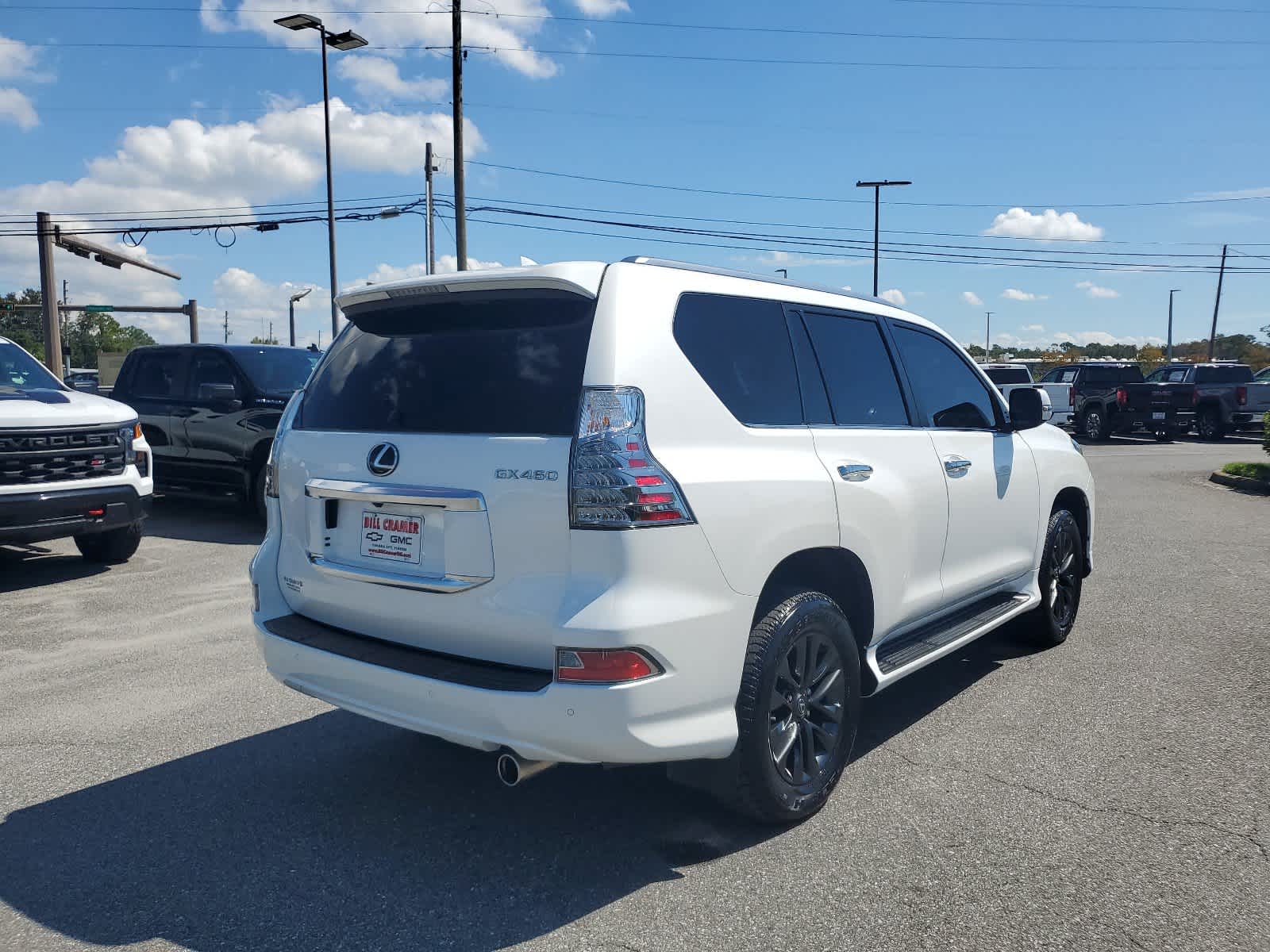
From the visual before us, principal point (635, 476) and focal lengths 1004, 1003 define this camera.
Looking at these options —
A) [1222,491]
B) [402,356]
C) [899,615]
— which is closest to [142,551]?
[402,356]

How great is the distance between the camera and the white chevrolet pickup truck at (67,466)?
7.28m

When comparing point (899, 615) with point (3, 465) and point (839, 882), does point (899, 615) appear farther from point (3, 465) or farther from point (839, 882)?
point (3, 465)

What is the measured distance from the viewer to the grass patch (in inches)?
594

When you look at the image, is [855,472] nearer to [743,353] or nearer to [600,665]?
[743,353]

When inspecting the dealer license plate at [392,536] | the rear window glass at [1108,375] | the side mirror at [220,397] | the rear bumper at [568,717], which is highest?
the rear window glass at [1108,375]

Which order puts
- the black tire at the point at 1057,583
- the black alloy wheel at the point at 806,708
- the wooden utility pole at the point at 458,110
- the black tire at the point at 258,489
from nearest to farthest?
the black alloy wheel at the point at 806,708 → the black tire at the point at 1057,583 → the black tire at the point at 258,489 → the wooden utility pole at the point at 458,110

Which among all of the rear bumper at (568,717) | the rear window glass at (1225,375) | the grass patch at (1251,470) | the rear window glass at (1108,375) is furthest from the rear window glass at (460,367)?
the rear window glass at (1225,375)

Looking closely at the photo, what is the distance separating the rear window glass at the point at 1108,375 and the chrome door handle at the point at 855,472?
84.2 feet

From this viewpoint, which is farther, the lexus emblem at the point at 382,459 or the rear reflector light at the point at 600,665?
the lexus emblem at the point at 382,459

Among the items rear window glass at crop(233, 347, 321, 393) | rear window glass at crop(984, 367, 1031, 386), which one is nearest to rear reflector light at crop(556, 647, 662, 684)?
rear window glass at crop(233, 347, 321, 393)

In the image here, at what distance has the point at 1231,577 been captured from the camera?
801 centimetres

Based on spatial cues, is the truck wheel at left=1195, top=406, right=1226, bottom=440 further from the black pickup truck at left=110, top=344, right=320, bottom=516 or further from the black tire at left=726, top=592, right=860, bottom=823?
the black tire at left=726, top=592, right=860, bottom=823

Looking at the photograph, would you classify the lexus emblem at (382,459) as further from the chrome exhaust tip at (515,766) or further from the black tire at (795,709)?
the black tire at (795,709)

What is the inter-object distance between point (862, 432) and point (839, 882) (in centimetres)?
168
